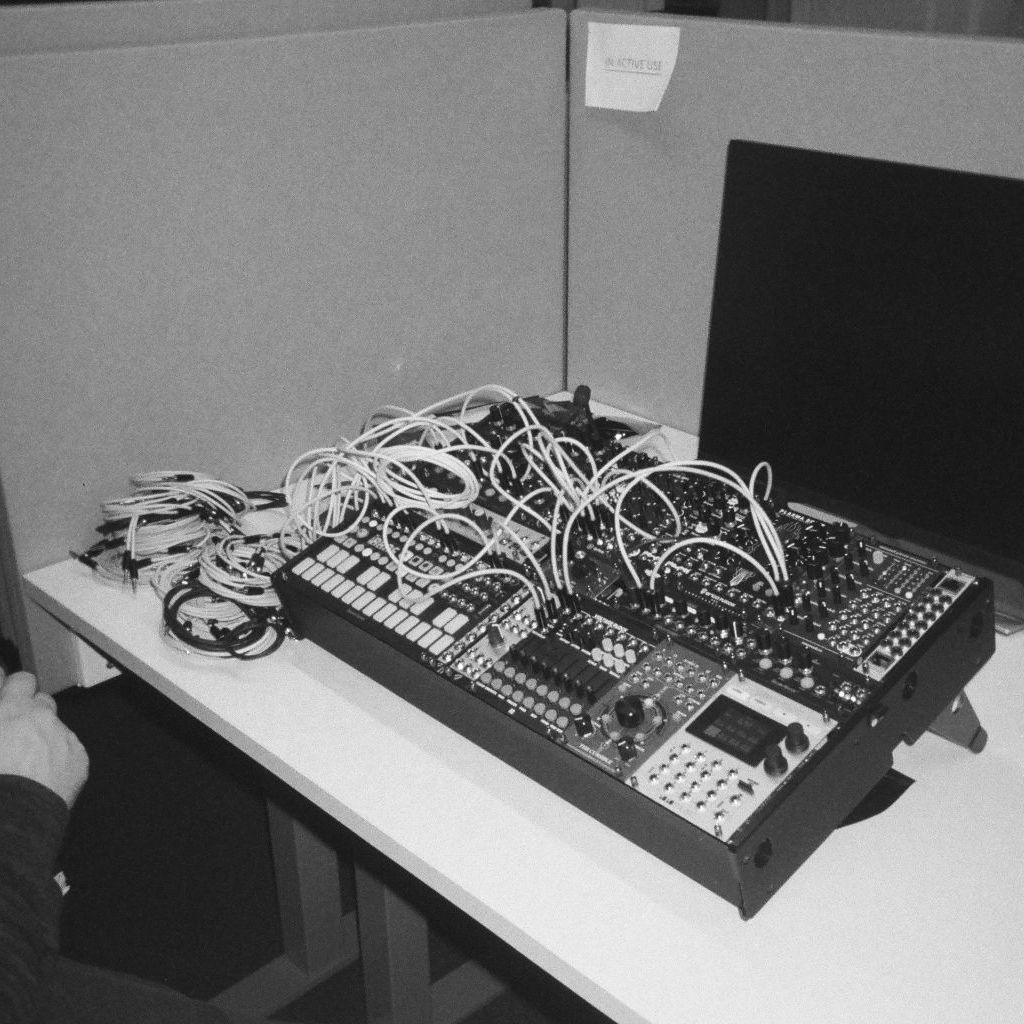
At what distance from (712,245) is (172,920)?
130 centimetres

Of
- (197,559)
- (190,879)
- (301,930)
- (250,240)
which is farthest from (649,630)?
(190,879)

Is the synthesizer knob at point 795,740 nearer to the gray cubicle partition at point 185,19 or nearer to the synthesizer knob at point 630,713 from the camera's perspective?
the synthesizer knob at point 630,713

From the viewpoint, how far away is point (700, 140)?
1.32 meters

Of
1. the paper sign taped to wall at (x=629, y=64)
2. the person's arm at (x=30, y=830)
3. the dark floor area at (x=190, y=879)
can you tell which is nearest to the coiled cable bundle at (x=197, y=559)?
the person's arm at (x=30, y=830)

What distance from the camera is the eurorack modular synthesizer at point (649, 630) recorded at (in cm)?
82

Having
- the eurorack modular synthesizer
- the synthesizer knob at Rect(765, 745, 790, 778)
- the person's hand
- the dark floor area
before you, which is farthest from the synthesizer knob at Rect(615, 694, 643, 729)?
the dark floor area

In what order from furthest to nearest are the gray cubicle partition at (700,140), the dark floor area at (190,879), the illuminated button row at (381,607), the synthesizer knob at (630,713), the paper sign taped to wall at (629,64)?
1. the dark floor area at (190,879)
2. the paper sign taped to wall at (629,64)
3. the gray cubicle partition at (700,140)
4. the illuminated button row at (381,607)
5. the synthesizer knob at (630,713)

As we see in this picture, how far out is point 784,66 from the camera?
47.5 inches

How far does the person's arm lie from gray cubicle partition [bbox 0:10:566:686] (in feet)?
0.78

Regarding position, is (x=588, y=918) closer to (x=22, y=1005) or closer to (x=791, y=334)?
(x=22, y=1005)

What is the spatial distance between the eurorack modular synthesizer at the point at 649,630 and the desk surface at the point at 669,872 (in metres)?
0.03

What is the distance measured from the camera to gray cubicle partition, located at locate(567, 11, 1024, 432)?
109 centimetres

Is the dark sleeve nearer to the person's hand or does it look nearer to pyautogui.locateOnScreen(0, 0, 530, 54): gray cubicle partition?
the person's hand

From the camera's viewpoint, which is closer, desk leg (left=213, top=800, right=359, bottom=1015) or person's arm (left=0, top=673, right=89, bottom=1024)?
person's arm (left=0, top=673, right=89, bottom=1024)
